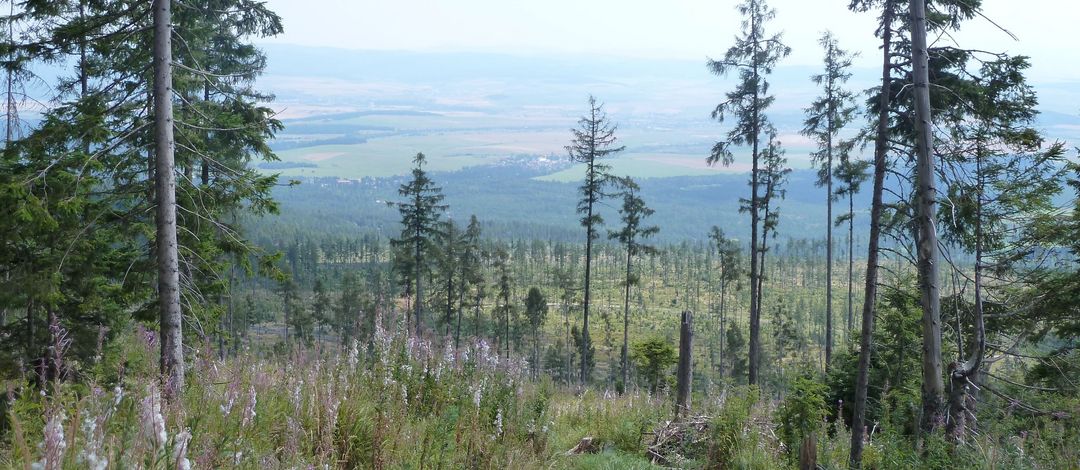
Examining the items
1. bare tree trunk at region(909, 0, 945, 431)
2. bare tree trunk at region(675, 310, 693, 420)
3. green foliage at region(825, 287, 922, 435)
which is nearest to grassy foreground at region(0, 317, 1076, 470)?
bare tree trunk at region(675, 310, 693, 420)

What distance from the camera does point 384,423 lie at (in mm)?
4422

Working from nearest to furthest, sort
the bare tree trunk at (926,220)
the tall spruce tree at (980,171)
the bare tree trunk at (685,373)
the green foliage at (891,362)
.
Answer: the tall spruce tree at (980,171) → the bare tree trunk at (926,220) → the bare tree trunk at (685,373) → the green foliage at (891,362)

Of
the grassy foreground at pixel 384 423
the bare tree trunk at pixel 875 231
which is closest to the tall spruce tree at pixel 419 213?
the grassy foreground at pixel 384 423

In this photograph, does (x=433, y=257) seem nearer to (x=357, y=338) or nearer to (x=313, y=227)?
(x=357, y=338)

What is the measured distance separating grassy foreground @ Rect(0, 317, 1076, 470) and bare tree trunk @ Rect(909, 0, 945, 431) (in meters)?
0.75

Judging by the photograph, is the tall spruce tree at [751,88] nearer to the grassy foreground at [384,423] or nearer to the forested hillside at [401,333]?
the forested hillside at [401,333]

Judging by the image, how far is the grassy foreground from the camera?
9.36 ft

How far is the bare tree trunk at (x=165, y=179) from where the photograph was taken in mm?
7203

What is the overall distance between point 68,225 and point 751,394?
9.37m

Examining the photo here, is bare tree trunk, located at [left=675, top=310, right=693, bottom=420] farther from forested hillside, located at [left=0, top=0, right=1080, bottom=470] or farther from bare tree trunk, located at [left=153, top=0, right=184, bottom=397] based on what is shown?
bare tree trunk, located at [left=153, top=0, right=184, bottom=397]

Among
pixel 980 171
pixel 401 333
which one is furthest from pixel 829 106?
pixel 401 333

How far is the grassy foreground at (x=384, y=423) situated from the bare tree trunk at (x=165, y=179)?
132cm

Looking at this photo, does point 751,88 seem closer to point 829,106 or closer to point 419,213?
point 829,106

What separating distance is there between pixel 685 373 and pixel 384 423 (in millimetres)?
4582
